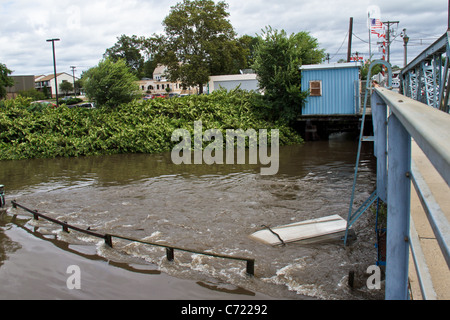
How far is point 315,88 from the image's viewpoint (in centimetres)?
2241

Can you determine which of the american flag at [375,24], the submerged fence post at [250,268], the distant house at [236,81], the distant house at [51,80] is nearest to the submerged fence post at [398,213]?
the submerged fence post at [250,268]

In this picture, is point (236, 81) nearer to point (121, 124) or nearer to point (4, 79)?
point (121, 124)

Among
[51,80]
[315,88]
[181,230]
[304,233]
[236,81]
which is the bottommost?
[181,230]

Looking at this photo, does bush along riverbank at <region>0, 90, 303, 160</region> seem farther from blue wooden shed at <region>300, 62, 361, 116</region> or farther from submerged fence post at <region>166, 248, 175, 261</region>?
submerged fence post at <region>166, 248, 175, 261</region>

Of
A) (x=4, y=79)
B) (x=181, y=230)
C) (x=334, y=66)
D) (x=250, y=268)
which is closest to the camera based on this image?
(x=250, y=268)

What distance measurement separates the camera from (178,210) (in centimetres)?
1041

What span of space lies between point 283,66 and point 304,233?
54.2 feet

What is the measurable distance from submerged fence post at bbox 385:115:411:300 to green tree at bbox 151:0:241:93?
42.8 metres

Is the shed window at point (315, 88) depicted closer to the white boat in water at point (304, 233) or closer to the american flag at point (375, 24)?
the american flag at point (375, 24)

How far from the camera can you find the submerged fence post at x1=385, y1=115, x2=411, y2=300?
2.05 meters

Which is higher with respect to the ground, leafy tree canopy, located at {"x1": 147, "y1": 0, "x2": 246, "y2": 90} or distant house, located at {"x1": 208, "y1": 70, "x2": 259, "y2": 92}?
leafy tree canopy, located at {"x1": 147, "y1": 0, "x2": 246, "y2": 90}

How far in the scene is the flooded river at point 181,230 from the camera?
19.9ft

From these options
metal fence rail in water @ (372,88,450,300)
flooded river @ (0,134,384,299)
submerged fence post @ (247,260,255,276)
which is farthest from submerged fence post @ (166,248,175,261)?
metal fence rail in water @ (372,88,450,300)

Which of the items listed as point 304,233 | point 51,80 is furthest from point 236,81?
point 51,80
